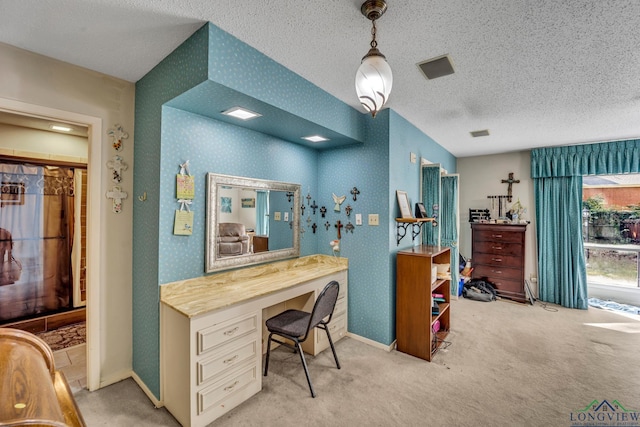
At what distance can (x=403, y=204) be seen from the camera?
2971mm

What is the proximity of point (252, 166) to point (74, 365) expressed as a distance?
2.32m

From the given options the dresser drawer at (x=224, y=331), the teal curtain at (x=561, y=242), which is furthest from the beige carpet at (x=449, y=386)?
the teal curtain at (x=561, y=242)

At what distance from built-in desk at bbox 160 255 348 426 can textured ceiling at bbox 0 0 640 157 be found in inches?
64.8

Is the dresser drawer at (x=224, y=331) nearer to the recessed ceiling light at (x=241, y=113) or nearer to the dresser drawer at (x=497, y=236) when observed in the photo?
the recessed ceiling light at (x=241, y=113)

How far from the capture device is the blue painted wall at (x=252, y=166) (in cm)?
181

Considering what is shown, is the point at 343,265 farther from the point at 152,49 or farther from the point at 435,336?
the point at 152,49

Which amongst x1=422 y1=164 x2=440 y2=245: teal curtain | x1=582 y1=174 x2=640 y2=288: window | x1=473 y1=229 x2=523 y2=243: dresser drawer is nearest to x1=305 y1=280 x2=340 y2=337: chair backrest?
x1=422 y1=164 x2=440 y2=245: teal curtain

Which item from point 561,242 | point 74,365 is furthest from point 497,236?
point 74,365

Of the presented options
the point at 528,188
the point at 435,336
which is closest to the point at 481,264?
the point at 528,188

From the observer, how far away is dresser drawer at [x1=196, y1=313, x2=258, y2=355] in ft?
5.60

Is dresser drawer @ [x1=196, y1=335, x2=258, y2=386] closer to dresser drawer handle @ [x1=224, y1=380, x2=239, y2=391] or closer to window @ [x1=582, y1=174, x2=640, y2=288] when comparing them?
dresser drawer handle @ [x1=224, y1=380, x2=239, y2=391]

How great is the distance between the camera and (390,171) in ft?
9.12

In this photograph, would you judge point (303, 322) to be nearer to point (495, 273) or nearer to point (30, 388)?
point (30, 388)

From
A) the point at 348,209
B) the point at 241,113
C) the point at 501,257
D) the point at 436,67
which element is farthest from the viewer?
the point at 501,257
